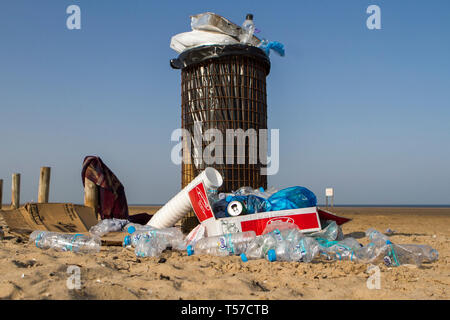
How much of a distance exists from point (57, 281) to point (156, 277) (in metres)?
0.71

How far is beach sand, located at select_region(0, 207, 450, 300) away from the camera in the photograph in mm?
2221

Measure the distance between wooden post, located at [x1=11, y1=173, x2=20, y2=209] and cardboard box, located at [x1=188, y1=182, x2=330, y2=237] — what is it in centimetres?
1064

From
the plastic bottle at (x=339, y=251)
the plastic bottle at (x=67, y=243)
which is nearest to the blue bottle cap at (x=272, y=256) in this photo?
the plastic bottle at (x=339, y=251)

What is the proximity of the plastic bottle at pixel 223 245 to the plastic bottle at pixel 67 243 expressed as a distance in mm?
1127

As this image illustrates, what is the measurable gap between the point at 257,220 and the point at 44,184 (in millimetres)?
6785

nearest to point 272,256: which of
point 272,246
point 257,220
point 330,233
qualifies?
point 272,246

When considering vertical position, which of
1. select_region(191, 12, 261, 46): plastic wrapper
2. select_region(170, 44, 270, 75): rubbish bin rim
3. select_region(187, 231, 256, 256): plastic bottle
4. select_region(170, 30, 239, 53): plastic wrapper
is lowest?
select_region(187, 231, 256, 256): plastic bottle

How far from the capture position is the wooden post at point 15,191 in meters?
12.1

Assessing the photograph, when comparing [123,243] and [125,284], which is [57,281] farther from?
[123,243]

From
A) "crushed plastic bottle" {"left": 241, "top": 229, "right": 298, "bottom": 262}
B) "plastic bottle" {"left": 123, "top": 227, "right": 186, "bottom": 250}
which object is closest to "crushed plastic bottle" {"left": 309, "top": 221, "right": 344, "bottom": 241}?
"crushed plastic bottle" {"left": 241, "top": 229, "right": 298, "bottom": 262}

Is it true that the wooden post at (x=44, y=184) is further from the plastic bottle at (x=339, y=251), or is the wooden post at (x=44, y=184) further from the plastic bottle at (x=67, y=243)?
the plastic bottle at (x=339, y=251)

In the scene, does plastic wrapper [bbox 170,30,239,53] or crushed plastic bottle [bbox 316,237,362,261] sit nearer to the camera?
crushed plastic bottle [bbox 316,237,362,261]

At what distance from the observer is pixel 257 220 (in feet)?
14.1

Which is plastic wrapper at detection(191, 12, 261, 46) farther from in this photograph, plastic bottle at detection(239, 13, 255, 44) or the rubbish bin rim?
the rubbish bin rim
